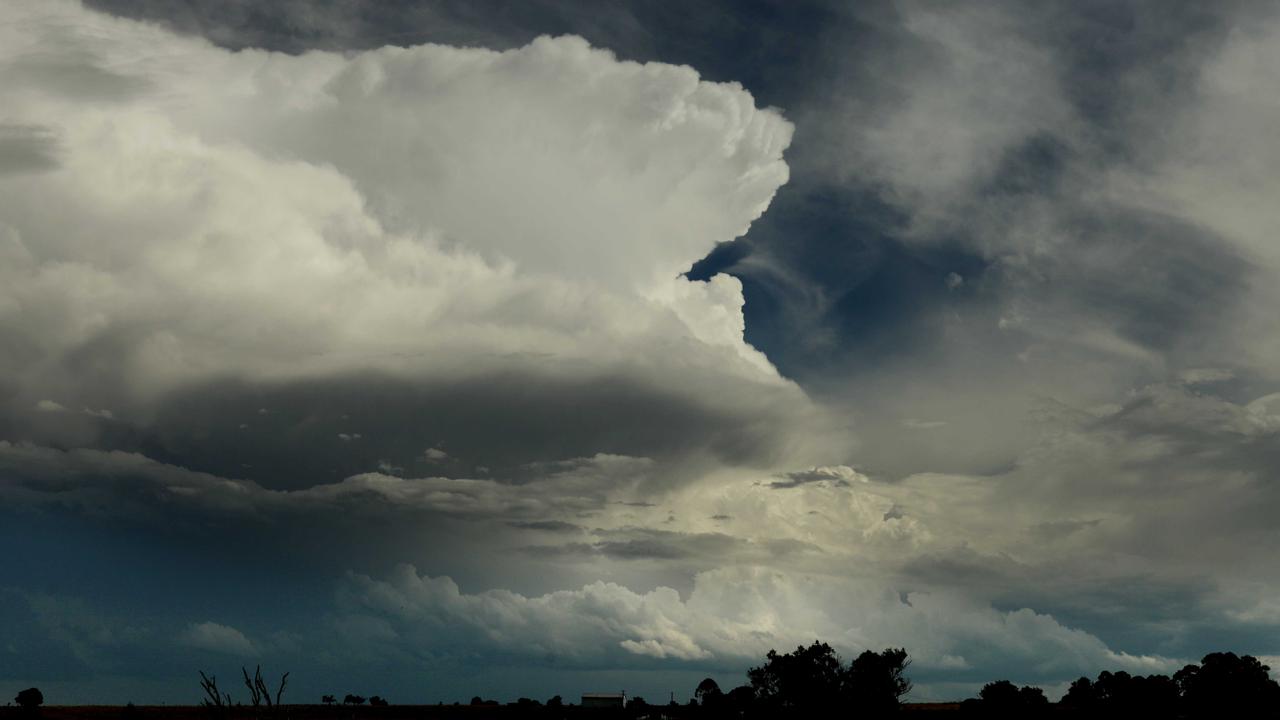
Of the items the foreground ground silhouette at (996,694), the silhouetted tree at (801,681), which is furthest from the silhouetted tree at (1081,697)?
the silhouetted tree at (801,681)

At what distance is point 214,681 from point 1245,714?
171 metres

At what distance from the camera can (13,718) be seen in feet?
575

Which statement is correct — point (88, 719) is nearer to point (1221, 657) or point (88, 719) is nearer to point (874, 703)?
point (874, 703)

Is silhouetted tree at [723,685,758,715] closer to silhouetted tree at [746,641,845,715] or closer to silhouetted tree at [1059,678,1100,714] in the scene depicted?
silhouetted tree at [746,641,845,715]

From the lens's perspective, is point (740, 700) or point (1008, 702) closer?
point (1008, 702)

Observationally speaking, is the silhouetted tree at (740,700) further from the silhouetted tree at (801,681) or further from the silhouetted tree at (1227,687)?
the silhouetted tree at (1227,687)

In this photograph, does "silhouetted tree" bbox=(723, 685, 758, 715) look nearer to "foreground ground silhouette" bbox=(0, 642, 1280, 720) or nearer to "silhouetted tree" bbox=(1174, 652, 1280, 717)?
"foreground ground silhouette" bbox=(0, 642, 1280, 720)

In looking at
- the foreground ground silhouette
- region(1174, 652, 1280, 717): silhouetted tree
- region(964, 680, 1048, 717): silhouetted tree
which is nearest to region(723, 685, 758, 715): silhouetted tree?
the foreground ground silhouette

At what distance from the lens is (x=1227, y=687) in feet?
532

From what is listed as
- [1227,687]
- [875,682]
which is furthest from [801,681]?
[1227,687]

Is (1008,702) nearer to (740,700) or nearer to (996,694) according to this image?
(996,694)

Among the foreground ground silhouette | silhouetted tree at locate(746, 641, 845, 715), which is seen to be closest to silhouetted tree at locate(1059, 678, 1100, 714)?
the foreground ground silhouette

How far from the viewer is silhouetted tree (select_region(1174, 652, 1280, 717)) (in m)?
158

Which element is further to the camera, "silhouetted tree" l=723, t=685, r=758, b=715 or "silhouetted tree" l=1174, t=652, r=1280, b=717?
"silhouetted tree" l=723, t=685, r=758, b=715
